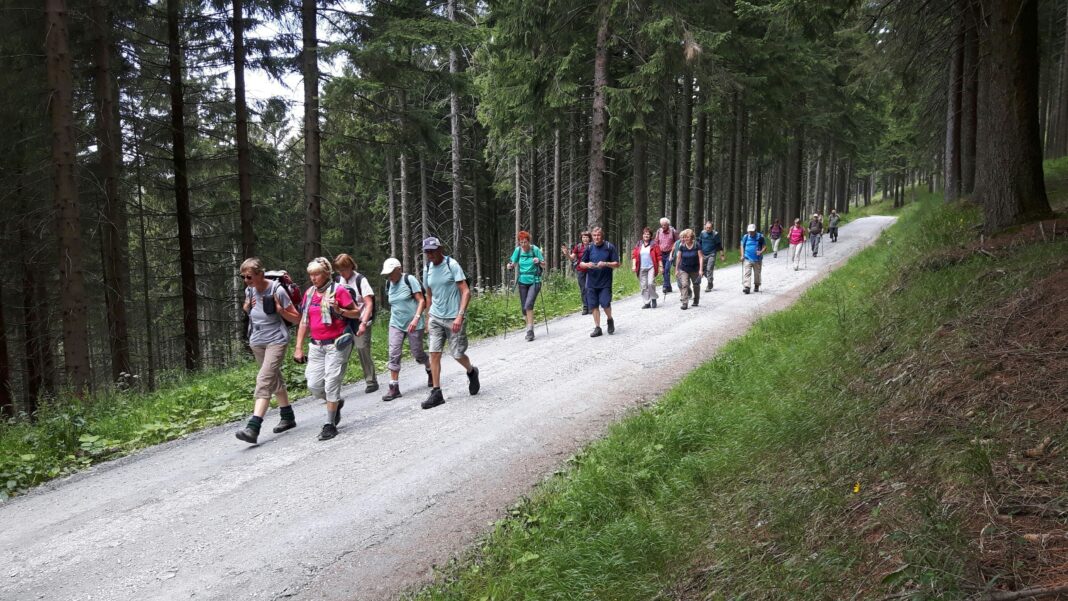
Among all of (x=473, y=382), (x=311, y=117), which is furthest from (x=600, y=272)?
(x=311, y=117)

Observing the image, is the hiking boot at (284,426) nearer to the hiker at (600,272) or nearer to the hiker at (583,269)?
the hiker at (600,272)

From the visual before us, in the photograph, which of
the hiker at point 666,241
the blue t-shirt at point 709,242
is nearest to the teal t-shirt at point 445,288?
the hiker at point 666,241

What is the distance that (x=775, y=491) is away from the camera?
3398 mm

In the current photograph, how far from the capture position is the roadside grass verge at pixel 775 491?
2498mm

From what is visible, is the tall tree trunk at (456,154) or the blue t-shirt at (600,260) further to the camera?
the tall tree trunk at (456,154)

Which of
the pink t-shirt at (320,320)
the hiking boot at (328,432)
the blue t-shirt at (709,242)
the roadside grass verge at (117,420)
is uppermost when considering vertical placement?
the blue t-shirt at (709,242)

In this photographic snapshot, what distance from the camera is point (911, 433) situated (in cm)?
332

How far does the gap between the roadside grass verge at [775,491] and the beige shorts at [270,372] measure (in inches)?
155

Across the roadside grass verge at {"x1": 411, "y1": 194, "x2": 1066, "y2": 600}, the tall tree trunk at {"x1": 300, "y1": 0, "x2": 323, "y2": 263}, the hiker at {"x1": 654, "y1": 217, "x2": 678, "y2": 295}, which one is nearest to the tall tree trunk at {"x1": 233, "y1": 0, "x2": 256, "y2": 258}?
the tall tree trunk at {"x1": 300, "y1": 0, "x2": 323, "y2": 263}

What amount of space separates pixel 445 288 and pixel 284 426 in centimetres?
269

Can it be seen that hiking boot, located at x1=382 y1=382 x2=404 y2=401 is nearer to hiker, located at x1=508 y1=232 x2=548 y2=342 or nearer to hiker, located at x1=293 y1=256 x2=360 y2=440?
hiker, located at x1=293 y1=256 x2=360 y2=440

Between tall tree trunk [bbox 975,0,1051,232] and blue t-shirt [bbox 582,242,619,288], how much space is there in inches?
231

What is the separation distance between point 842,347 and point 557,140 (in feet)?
71.3

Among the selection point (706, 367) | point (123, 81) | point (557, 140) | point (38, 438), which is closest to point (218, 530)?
point (38, 438)
